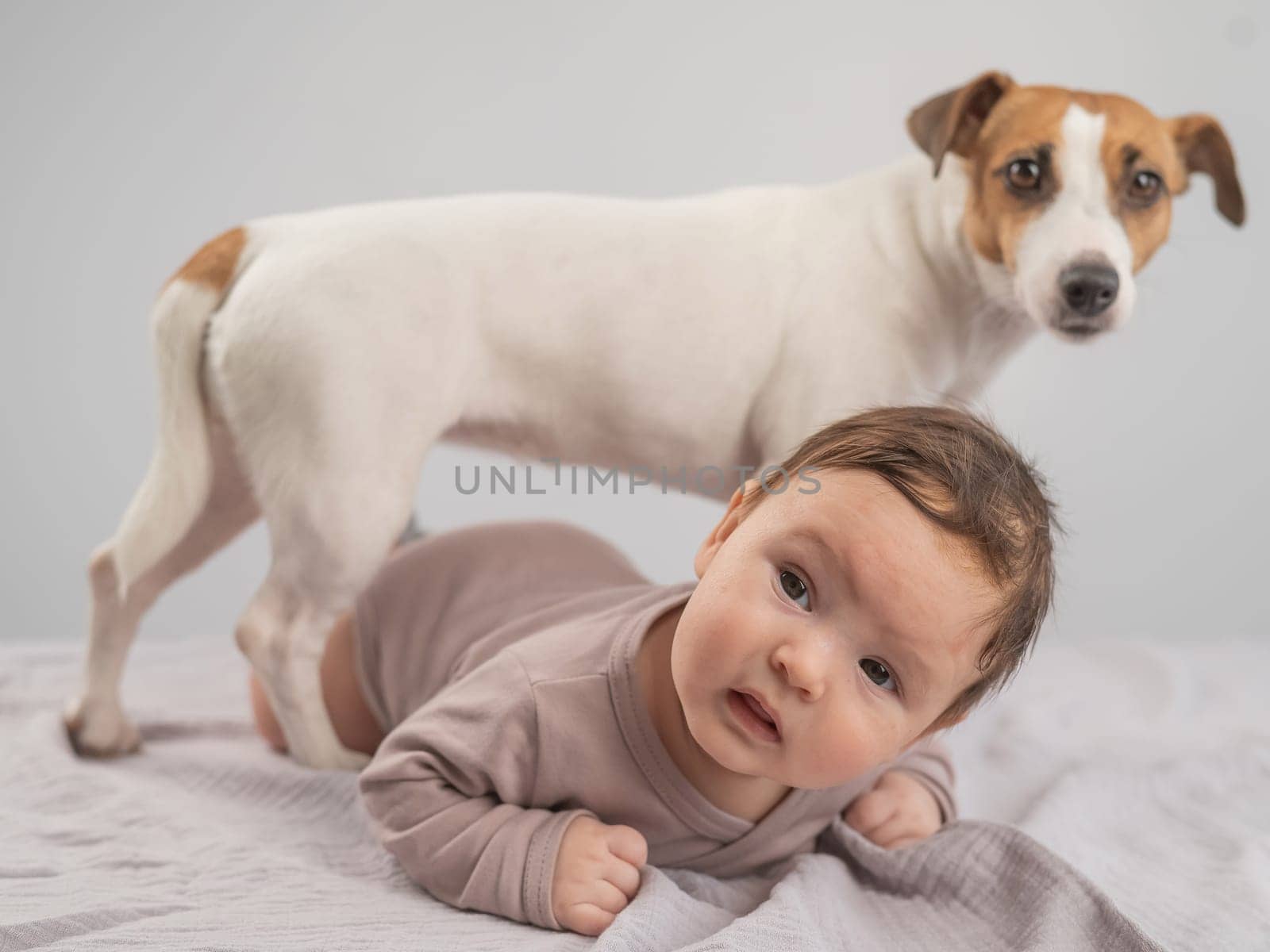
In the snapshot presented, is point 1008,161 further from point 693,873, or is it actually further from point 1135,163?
point 693,873

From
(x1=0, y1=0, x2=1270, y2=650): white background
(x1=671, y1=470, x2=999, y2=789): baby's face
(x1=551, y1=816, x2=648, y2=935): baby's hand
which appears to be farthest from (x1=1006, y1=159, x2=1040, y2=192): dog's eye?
(x1=0, y1=0, x2=1270, y2=650): white background

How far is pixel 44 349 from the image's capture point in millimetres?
2061

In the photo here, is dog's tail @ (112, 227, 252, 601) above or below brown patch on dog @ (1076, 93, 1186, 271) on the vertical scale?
below

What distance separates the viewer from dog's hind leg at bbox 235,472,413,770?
111cm

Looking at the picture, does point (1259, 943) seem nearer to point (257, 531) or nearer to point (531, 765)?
point (531, 765)

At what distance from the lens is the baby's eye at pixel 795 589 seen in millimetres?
780

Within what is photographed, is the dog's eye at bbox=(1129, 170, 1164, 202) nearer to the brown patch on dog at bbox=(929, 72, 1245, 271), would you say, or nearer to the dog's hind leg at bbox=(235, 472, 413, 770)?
the brown patch on dog at bbox=(929, 72, 1245, 271)

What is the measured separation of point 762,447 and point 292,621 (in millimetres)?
508

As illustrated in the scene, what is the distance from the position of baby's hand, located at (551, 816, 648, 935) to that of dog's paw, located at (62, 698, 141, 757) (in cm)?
64

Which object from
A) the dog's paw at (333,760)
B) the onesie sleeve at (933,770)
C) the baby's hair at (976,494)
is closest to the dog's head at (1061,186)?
the baby's hair at (976,494)

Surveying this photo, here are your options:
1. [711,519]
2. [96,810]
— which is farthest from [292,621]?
[711,519]

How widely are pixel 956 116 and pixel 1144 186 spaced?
195 millimetres

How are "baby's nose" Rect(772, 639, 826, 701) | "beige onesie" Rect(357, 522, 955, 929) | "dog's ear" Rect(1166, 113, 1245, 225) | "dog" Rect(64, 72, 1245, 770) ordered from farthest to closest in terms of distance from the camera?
"dog's ear" Rect(1166, 113, 1245, 225), "dog" Rect(64, 72, 1245, 770), "beige onesie" Rect(357, 522, 955, 929), "baby's nose" Rect(772, 639, 826, 701)

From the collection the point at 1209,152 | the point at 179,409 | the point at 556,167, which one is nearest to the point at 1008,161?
the point at 1209,152
